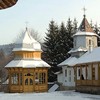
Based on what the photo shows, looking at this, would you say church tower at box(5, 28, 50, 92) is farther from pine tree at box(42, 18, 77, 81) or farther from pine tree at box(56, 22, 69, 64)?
pine tree at box(56, 22, 69, 64)

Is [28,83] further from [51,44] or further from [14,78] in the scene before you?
[51,44]

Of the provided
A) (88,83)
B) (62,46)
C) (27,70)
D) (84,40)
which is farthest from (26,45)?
(62,46)

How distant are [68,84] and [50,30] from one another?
51.5 feet

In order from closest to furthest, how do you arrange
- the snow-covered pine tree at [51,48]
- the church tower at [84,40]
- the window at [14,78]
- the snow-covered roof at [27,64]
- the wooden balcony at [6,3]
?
the wooden balcony at [6,3] → the snow-covered roof at [27,64] → the window at [14,78] → the church tower at [84,40] → the snow-covered pine tree at [51,48]

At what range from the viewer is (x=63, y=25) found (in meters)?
58.6

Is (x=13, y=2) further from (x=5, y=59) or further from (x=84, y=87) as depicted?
(x=5, y=59)

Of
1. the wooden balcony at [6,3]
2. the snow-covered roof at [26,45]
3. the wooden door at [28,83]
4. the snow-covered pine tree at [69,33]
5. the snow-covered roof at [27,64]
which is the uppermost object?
the snow-covered pine tree at [69,33]

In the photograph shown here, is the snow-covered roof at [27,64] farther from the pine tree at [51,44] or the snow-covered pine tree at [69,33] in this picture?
the snow-covered pine tree at [69,33]

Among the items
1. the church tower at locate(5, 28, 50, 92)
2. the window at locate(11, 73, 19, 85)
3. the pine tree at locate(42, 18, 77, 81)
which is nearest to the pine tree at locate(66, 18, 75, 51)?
the pine tree at locate(42, 18, 77, 81)

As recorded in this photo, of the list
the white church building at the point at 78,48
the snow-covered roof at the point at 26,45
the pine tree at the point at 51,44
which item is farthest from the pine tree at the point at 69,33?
the snow-covered roof at the point at 26,45

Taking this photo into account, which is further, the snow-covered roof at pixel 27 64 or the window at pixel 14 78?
the window at pixel 14 78

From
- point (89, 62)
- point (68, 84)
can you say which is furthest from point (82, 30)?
point (89, 62)


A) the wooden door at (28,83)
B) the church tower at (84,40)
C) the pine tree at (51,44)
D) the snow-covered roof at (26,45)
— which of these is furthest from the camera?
the pine tree at (51,44)

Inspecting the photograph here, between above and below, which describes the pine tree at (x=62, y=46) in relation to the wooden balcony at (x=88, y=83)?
above
